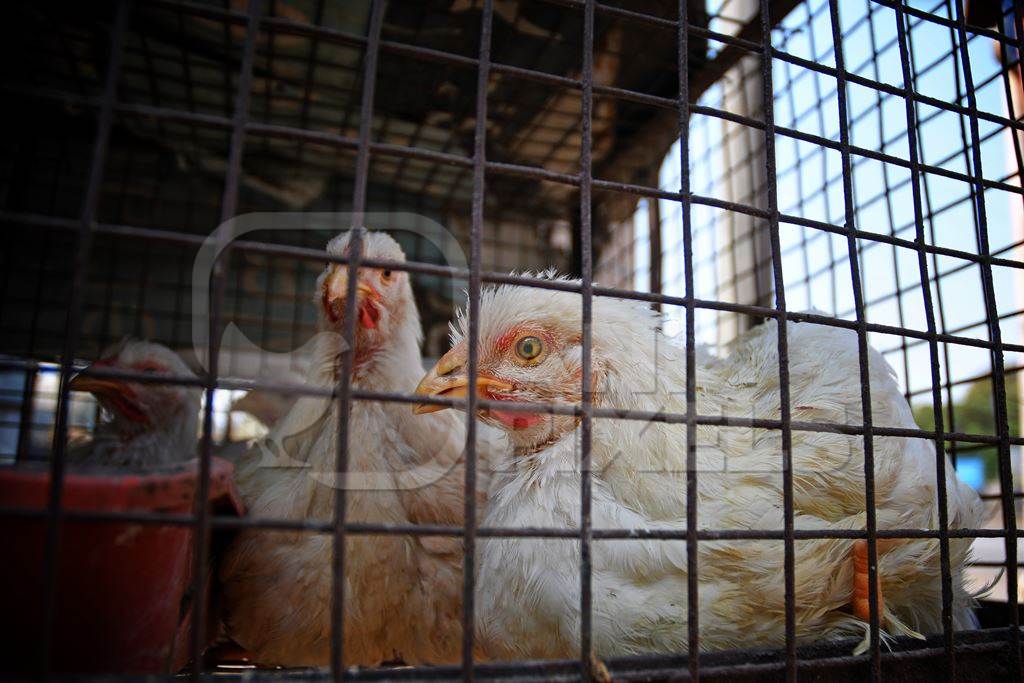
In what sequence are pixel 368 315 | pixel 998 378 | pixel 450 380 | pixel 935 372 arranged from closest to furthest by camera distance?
pixel 935 372
pixel 998 378
pixel 450 380
pixel 368 315

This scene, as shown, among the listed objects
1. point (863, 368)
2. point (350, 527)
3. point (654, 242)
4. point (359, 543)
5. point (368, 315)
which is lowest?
point (359, 543)

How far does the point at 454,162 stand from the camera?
1.21 m

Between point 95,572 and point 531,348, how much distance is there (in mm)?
1281

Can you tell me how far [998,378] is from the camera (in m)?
1.66

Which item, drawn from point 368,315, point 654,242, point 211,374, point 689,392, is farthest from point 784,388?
point 654,242

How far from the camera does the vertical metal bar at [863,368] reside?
1.35 meters

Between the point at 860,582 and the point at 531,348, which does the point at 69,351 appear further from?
the point at 860,582

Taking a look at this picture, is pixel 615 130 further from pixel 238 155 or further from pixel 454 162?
pixel 238 155

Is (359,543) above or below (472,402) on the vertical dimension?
below

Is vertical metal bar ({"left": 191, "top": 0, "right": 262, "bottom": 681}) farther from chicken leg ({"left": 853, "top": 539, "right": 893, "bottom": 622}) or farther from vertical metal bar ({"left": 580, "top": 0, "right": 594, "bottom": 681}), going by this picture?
chicken leg ({"left": 853, "top": 539, "right": 893, "bottom": 622})

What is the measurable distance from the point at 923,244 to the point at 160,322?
4.71 meters

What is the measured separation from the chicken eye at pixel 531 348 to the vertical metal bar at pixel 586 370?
31.0 inches

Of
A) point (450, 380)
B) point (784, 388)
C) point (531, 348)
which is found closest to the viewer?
point (784, 388)

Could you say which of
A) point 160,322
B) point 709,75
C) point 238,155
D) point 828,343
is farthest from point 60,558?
point 160,322
